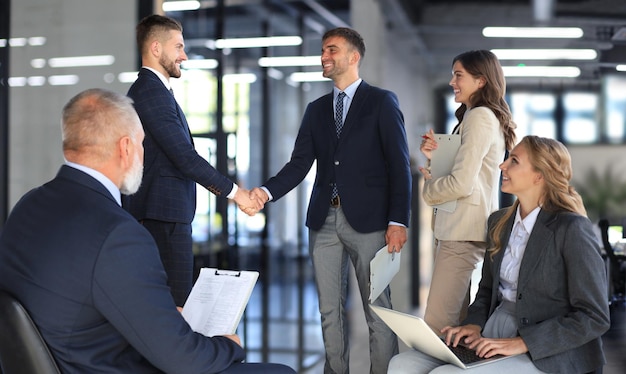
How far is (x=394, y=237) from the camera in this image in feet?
10.4

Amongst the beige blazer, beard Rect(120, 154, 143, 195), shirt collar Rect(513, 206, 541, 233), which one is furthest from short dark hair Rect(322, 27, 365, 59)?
beard Rect(120, 154, 143, 195)

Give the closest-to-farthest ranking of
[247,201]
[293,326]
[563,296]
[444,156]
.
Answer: [563,296] < [444,156] < [247,201] < [293,326]

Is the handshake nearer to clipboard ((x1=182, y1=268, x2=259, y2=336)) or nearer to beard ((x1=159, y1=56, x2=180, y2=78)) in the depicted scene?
beard ((x1=159, y1=56, x2=180, y2=78))

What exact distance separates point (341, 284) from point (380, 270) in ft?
0.95

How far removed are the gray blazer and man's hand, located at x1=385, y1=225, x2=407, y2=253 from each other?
2.60ft

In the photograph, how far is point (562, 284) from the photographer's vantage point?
7.77 ft

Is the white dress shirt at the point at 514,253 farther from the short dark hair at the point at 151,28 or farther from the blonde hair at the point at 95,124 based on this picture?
the short dark hair at the point at 151,28

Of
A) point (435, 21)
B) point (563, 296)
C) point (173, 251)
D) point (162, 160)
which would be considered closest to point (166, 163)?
point (162, 160)

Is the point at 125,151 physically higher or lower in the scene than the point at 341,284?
higher

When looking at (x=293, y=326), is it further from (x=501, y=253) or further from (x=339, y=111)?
(x=501, y=253)

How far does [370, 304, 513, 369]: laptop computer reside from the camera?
2.22m

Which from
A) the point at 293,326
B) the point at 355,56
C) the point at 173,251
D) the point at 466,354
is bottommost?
the point at 293,326

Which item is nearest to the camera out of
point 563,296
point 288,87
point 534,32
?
point 563,296

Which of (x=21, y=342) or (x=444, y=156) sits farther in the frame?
(x=444, y=156)
